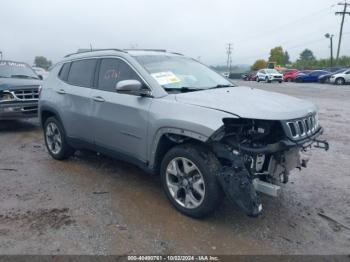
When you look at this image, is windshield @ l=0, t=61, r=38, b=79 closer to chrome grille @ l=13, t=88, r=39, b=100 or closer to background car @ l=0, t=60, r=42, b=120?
background car @ l=0, t=60, r=42, b=120

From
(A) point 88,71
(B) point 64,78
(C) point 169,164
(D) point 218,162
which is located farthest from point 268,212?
(B) point 64,78

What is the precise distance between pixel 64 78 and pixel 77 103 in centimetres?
79

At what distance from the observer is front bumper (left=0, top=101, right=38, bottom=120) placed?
28.8ft

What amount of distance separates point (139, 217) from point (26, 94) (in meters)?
6.38

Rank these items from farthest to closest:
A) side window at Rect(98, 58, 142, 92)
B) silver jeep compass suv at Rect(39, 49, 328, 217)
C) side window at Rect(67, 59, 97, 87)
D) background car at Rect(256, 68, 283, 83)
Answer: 1. background car at Rect(256, 68, 283, 83)
2. side window at Rect(67, 59, 97, 87)
3. side window at Rect(98, 58, 142, 92)
4. silver jeep compass suv at Rect(39, 49, 328, 217)

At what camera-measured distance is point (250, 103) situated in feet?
12.7

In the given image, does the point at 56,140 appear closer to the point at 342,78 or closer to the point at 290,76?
the point at 342,78

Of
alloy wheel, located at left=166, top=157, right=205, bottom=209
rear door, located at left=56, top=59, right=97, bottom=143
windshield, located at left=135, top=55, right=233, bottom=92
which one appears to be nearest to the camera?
alloy wheel, located at left=166, top=157, right=205, bottom=209

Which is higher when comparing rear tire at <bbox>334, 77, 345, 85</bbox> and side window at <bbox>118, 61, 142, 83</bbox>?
side window at <bbox>118, 61, 142, 83</bbox>

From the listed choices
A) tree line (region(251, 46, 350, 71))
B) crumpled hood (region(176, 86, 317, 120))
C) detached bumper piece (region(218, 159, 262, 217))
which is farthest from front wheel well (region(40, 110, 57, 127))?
tree line (region(251, 46, 350, 71))

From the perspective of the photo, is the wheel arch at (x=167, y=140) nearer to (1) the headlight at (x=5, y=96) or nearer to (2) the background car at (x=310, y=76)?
(1) the headlight at (x=5, y=96)

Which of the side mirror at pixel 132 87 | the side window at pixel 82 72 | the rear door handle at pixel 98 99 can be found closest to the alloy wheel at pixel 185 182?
the side mirror at pixel 132 87

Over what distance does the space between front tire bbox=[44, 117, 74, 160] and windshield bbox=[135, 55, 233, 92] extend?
2.11m

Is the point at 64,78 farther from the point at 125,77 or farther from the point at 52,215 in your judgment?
the point at 52,215
